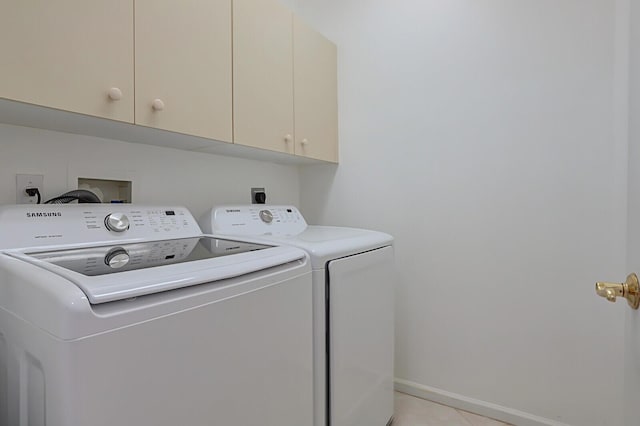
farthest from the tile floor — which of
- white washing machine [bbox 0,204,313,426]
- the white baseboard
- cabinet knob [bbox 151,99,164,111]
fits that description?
cabinet knob [bbox 151,99,164,111]

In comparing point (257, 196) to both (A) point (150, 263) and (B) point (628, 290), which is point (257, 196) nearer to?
(A) point (150, 263)

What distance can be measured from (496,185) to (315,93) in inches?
42.5

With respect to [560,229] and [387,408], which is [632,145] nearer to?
[560,229]

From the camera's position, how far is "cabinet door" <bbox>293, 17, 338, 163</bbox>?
1813 mm

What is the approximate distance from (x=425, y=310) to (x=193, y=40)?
1.70 m

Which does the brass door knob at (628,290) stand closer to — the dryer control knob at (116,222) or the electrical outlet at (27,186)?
the dryer control knob at (116,222)

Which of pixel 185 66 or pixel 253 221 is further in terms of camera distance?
pixel 253 221

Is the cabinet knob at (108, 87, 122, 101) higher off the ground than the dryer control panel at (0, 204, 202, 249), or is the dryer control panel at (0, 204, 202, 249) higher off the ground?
the cabinet knob at (108, 87, 122, 101)

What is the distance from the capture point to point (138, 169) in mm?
1443

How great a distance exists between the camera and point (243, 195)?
6.34 feet

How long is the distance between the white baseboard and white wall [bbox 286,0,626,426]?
1cm

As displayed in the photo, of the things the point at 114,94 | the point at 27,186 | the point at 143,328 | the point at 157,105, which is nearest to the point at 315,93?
the point at 157,105

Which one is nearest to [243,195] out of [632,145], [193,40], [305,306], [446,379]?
[193,40]

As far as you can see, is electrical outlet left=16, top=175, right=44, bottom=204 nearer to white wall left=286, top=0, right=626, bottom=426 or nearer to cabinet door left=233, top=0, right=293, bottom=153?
cabinet door left=233, top=0, right=293, bottom=153
